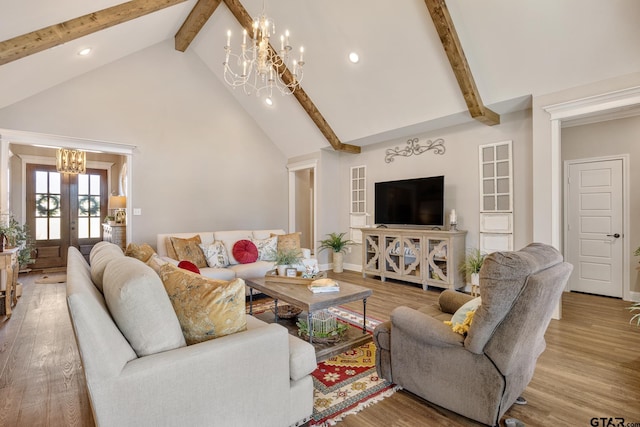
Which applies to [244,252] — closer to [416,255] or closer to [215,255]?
[215,255]

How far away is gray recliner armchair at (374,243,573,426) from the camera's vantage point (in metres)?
1.52

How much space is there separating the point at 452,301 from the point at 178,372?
1.99 meters

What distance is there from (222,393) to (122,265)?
0.79 m

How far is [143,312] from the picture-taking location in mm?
1336

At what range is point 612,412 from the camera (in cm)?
186

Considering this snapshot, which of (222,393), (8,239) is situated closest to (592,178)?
(222,393)

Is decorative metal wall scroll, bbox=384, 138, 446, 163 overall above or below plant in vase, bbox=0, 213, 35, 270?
above

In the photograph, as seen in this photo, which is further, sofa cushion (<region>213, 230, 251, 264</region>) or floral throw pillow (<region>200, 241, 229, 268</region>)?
sofa cushion (<region>213, 230, 251, 264</region>)

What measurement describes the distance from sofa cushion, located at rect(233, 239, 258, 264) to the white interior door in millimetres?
4607

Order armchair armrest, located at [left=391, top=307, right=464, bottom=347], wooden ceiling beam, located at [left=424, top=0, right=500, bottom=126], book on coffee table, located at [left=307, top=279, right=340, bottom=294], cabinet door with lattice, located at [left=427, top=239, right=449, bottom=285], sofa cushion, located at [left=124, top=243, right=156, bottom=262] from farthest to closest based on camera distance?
cabinet door with lattice, located at [left=427, top=239, right=449, bottom=285] < wooden ceiling beam, located at [left=424, top=0, right=500, bottom=126] < book on coffee table, located at [left=307, top=279, right=340, bottom=294] < sofa cushion, located at [left=124, top=243, right=156, bottom=262] < armchair armrest, located at [left=391, top=307, right=464, bottom=347]

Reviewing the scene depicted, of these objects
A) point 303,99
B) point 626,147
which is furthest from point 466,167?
point 303,99

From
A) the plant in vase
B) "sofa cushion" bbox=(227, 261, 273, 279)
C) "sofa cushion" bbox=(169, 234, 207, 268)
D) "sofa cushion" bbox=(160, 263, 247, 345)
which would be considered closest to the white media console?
"sofa cushion" bbox=(227, 261, 273, 279)

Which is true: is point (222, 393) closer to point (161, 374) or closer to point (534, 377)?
point (161, 374)

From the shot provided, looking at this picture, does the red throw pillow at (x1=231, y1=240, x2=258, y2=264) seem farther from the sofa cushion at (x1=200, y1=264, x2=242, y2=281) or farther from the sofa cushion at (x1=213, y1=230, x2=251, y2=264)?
the sofa cushion at (x1=200, y1=264, x2=242, y2=281)
